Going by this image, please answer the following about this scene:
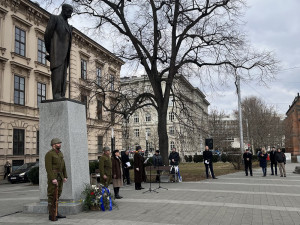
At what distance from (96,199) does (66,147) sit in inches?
63.8

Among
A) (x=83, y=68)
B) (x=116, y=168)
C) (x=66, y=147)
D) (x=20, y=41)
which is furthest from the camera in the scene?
(x=83, y=68)

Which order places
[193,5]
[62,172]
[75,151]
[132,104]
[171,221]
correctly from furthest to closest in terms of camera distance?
[132,104] → [193,5] → [75,151] → [62,172] → [171,221]

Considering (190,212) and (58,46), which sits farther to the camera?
(58,46)

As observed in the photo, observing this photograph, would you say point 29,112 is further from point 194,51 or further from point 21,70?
point 194,51

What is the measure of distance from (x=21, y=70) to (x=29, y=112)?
3888 millimetres

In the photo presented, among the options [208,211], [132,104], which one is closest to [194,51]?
[132,104]

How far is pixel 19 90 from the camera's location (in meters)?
27.7

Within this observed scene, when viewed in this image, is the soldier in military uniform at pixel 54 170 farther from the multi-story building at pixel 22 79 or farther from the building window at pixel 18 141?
the building window at pixel 18 141

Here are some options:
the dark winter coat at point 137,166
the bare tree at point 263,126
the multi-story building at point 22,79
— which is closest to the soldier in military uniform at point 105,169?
the dark winter coat at point 137,166

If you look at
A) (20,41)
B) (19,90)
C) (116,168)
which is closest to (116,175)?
(116,168)

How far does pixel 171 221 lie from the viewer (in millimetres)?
6883

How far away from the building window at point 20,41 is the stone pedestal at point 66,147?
841 inches

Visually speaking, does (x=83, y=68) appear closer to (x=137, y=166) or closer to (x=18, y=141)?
(x=18, y=141)

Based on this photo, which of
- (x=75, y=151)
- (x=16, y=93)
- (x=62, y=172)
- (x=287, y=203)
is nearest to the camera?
(x=62, y=172)
